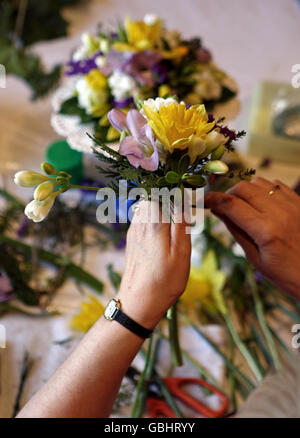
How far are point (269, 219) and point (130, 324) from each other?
213 mm

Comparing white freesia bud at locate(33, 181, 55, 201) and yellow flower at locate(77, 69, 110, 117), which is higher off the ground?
yellow flower at locate(77, 69, 110, 117)

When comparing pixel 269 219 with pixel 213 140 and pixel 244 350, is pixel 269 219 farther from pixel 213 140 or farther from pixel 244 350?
pixel 244 350

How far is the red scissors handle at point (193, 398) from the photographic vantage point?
0.65 meters

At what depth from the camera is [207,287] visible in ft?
2.56

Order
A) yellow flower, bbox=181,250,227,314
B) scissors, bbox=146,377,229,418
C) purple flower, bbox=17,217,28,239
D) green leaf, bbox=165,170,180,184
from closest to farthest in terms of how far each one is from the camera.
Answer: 1. green leaf, bbox=165,170,180,184
2. scissors, bbox=146,377,229,418
3. yellow flower, bbox=181,250,227,314
4. purple flower, bbox=17,217,28,239

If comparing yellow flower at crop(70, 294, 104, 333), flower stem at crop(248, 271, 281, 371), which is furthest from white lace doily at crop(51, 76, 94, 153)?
flower stem at crop(248, 271, 281, 371)

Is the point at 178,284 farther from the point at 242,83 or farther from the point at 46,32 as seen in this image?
the point at 46,32

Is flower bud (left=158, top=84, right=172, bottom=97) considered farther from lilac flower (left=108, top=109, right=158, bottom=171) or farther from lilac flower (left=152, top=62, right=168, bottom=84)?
lilac flower (left=108, top=109, right=158, bottom=171)

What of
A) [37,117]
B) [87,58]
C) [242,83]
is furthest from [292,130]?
[37,117]

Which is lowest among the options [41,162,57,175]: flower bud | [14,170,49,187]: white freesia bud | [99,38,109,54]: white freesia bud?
[14,170,49,187]: white freesia bud

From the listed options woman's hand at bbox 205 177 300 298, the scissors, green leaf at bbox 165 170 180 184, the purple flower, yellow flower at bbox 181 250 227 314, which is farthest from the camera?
the purple flower

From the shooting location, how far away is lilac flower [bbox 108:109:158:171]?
441mm

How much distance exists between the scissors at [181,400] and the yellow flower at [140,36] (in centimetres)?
58

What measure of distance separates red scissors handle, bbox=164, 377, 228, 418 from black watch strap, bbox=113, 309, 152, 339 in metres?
0.23
